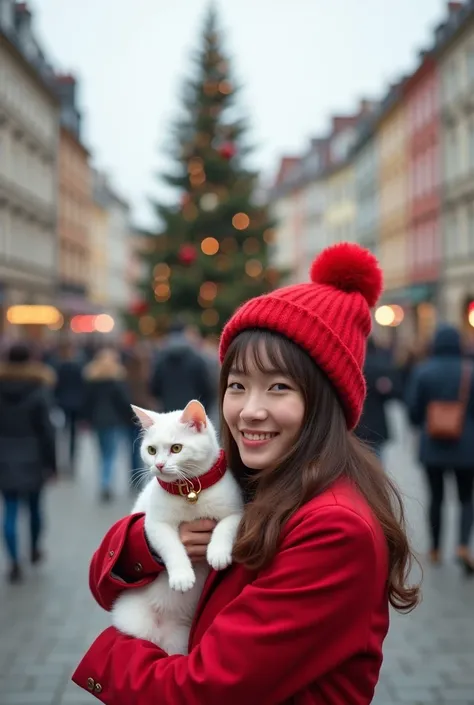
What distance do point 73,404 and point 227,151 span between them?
14133 millimetres

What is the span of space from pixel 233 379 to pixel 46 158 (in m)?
50.1

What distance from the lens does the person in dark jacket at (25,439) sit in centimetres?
817

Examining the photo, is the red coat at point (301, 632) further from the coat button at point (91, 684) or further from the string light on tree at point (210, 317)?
the string light on tree at point (210, 317)

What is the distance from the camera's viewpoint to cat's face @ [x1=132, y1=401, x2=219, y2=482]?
7.70 feet

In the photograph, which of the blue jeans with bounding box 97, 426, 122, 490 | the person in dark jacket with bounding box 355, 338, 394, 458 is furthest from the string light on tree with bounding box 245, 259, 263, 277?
the person in dark jacket with bounding box 355, 338, 394, 458

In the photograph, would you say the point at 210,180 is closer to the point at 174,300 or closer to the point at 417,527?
the point at 174,300

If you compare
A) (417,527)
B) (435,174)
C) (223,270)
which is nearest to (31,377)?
(417,527)

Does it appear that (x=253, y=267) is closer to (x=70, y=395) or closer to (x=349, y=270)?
(x=70, y=395)

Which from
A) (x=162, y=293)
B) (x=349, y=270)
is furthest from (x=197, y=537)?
(x=162, y=293)

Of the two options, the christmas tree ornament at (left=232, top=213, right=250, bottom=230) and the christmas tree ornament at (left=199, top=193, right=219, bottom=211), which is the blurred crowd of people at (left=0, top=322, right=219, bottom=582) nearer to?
the christmas tree ornament at (left=232, top=213, right=250, bottom=230)

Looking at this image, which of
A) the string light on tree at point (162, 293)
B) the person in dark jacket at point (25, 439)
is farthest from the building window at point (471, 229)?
the person in dark jacket at point (25, 439)

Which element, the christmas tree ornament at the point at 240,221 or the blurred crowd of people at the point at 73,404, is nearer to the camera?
the blurred crowd of people at the point at 73,404

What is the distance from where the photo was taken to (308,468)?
2.04 meters

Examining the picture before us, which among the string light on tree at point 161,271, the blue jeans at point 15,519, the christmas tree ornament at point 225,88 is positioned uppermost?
the christmas tree ornament at point 225,88
